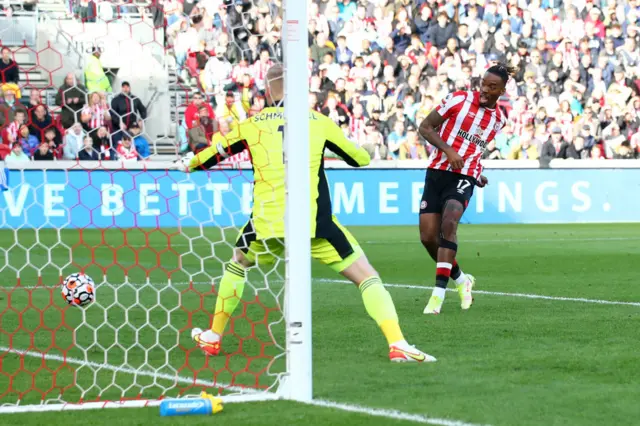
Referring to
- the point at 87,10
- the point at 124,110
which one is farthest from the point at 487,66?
the point at 87,10

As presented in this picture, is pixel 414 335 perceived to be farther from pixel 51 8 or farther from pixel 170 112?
pixel 51 8

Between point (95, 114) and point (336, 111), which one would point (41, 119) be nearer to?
point (95, 114)

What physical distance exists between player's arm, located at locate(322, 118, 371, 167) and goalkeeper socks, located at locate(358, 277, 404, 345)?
0.70m

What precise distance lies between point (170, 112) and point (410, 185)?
12442 millimetres

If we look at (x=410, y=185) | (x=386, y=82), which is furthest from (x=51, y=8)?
(x=386, y=82)

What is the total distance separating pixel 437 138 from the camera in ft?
29.5

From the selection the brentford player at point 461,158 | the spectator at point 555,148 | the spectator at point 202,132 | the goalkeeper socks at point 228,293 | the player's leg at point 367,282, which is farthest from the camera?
the spectator at point 555,148

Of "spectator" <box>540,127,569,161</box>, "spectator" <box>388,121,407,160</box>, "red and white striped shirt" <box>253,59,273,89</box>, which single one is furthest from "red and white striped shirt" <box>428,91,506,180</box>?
"spectator" <box>540,127,569,161</box>

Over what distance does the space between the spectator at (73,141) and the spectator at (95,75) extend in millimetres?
400

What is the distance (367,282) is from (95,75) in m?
3.03

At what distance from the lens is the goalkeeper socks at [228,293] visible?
22.5ft

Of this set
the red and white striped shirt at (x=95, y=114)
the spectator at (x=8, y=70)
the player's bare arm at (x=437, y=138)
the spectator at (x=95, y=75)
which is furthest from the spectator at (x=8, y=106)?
the player's bare arm at (x=437, y=138)

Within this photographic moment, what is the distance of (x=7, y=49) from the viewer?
6359 mm

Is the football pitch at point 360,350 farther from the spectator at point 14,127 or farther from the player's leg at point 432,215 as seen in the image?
the spectator at point 14,127
